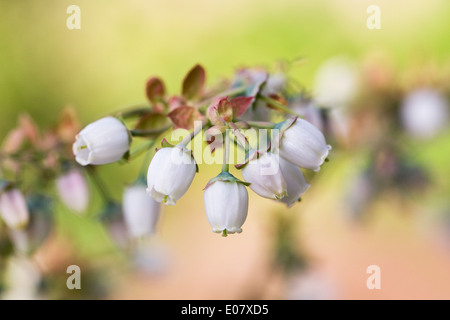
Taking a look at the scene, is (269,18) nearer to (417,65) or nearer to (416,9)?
(416,9)

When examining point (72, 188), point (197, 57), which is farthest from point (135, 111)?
point (197, 57)

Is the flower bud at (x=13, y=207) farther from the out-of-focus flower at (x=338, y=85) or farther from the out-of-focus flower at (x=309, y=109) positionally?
the out-of-focus flower at (x=338, y=85)

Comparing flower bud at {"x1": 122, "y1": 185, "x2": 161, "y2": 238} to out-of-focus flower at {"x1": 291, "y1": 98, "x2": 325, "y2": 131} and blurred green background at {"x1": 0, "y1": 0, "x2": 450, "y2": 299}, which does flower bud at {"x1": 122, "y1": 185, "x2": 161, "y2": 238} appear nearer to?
out-of-focus flower at {"x1": 291, "y1": 98, "x2": 325, "y2": 131}

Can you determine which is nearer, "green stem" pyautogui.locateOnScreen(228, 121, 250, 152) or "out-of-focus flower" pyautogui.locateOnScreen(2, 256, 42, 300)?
"green stem" pyautogui.locateOnScreen(228, 121, 250, 152)

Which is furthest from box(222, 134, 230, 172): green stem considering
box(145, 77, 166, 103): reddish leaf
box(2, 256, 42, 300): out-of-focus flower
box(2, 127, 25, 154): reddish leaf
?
box(2, 256, 42, 300): out-of-focus flower

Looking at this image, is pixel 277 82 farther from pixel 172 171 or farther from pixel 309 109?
pixel 172 171

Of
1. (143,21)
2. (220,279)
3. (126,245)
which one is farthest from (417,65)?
(143,21)

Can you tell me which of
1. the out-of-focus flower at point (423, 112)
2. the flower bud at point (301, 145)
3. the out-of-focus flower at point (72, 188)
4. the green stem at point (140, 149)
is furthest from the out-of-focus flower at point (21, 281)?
the out-of-focus flower at point (423, 112)
